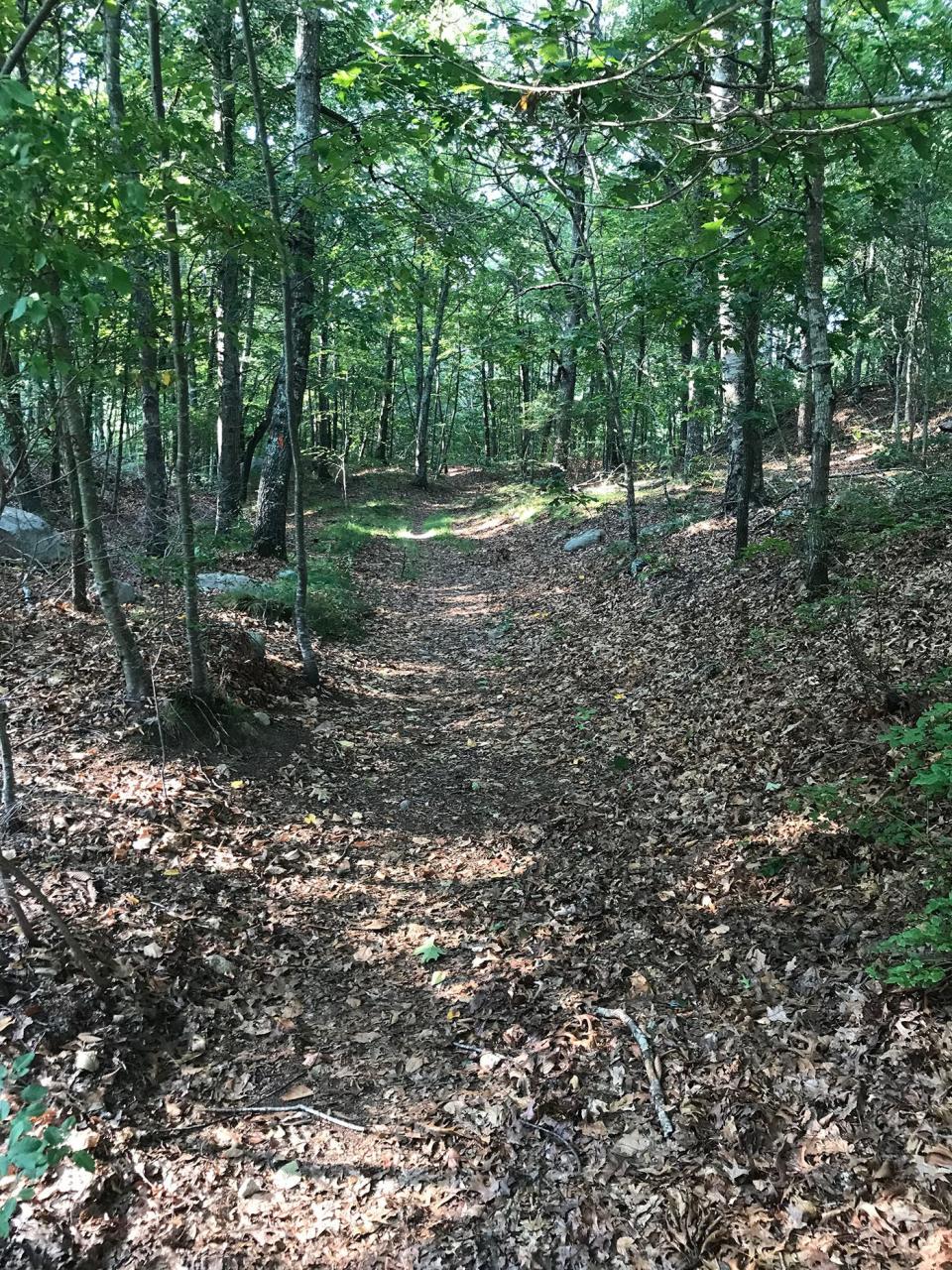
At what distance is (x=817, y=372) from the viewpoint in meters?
Answer: 7.06

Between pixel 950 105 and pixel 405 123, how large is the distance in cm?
368

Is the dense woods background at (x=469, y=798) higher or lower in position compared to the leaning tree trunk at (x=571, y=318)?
lower

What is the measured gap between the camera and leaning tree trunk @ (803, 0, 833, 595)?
20.3ft

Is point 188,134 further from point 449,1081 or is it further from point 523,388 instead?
point 523,388

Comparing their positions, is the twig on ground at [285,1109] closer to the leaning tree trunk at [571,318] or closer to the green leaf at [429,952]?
the green leaf at [429,952]

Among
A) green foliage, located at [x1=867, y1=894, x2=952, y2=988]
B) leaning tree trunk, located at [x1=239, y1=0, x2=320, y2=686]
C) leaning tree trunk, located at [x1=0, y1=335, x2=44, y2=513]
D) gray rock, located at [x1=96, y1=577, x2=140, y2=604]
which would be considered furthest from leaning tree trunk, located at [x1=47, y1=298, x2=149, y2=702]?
green foliage, located at [x1=867, y1=894, x2=952, y2=988]

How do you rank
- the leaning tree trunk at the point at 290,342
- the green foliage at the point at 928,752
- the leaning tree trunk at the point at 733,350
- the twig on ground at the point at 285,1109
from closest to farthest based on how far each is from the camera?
the twig on ground at the point at 285,1109
the green foliage at the point at 928,752
the leaning tree trunk at the point at 290,342
the leaning tree trunk at the point at 733,350

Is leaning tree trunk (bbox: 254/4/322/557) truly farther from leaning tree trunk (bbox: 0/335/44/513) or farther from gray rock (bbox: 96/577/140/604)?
leaning tree trunk (bbox: 0/335/44/513)

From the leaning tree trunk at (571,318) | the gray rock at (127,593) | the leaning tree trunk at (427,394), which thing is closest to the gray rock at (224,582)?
the gray rock at (127,593)

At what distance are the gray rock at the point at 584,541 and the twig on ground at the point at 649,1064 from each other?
11971mm

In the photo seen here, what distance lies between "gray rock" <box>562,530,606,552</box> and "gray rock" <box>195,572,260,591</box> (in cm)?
757

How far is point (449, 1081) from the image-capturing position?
377 centimetres

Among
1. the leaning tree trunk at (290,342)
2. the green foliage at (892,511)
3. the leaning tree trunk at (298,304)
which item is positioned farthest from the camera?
the leaning tree trunk at (298,304)

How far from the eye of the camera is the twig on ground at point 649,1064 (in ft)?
11.1
